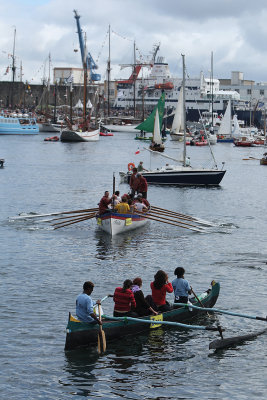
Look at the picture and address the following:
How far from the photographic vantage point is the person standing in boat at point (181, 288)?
2271 cm

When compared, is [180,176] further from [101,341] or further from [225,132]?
[225,132]

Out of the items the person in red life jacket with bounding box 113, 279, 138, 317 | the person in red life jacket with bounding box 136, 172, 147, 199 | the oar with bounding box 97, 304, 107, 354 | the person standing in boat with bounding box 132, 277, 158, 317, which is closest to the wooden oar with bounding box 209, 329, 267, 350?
the person standing in boat with bounding box 132, 277, 158, 317

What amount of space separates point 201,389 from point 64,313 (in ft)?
23.3

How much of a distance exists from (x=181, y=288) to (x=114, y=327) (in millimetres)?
3107

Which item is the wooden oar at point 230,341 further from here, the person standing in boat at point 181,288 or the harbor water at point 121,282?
the person standing in boat at point 181,288

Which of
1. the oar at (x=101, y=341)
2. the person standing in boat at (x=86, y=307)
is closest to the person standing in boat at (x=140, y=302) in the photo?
the oar at (x=101, y=341)

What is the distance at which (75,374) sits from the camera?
18891 millimetres

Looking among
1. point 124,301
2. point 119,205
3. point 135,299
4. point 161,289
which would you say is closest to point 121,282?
point 161,289

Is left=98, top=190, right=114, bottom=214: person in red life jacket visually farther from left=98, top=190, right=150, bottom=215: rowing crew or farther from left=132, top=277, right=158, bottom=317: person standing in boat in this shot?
left=132, top=277, right=158, bottom=317: person standing in boat

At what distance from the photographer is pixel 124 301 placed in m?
20.8

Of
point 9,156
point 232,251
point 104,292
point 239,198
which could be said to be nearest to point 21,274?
point 104,292

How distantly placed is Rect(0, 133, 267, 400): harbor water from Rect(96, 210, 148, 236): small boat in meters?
0.59

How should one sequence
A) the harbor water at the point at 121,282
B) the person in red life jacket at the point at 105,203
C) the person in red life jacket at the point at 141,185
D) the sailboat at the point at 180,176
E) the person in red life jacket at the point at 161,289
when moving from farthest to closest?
the sailboat at the point at 180,176
the person in red life jacket at the point at 141,185
the person in red life jacket at the point at 105,203
the person in red life jacket at the point at 161,289
the harbor water at the point at 121,282

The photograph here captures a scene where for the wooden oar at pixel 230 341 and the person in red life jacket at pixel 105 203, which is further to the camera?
the person in red life jacket at pixel 105 203
